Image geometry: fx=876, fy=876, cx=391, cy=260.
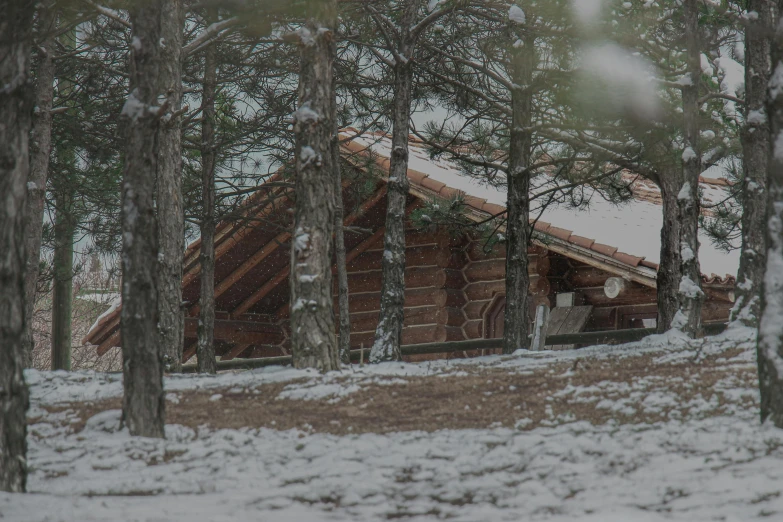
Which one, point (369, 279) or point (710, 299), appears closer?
point (710, 299)

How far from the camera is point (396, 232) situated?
10258mm

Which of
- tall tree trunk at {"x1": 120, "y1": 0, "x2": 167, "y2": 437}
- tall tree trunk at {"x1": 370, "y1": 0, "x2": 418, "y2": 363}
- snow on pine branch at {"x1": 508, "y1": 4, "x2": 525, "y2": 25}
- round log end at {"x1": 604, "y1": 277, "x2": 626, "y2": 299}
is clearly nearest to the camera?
tall tree trunk at {"x1": 120, "y1": 0, "x2": 167, "y2": 437}

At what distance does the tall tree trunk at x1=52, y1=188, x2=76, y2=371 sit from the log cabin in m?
0.52

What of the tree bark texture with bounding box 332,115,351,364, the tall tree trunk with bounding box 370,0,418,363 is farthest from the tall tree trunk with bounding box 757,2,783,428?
the tree bark texture with bounding box 332,115,351,364

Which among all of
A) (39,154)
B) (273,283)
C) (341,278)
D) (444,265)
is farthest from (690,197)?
(273,283)

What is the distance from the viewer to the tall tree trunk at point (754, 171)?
842 centimetres

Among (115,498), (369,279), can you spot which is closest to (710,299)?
(369,279)

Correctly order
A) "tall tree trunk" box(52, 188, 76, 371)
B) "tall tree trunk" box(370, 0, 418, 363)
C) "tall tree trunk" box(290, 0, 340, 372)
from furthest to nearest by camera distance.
→ "tall tree trunk" box(52, 188, 76, 371) → "tall tree trunk" box(370, 0, 418, 363) → "tall tree trunk" box(290, 0, 340, 372)

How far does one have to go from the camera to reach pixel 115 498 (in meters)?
4.43

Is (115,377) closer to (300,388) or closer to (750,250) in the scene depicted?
(300,388)

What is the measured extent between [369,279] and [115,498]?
1223cm

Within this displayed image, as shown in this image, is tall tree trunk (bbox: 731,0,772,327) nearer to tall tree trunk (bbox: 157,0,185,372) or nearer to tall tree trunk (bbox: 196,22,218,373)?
tall tree trunk (bbox: 157,0,185,372)

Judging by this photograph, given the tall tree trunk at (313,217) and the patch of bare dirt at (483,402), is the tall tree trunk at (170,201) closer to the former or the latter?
the tall tree trunk at (313,217)

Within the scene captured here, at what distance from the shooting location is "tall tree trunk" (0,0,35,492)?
4.39 m
